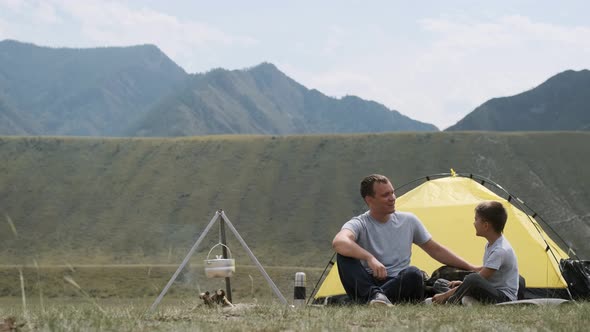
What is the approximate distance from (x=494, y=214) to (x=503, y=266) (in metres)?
0.60

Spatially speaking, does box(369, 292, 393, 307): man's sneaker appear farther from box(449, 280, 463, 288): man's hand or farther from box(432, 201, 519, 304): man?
box(449, 280, 463, 288): man's hand

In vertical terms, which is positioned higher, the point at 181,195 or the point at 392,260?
the point at 181,195

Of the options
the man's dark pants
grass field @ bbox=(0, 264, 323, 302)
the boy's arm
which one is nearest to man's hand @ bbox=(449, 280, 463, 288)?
the boy's arm

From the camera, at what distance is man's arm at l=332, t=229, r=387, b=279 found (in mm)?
8289

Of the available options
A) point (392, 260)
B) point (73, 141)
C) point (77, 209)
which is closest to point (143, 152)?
point (73, 141)

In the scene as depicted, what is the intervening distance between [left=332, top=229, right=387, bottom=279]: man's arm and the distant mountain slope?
148911 mm

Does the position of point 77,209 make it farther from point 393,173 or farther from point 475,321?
point 475,321

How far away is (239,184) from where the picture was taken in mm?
93812

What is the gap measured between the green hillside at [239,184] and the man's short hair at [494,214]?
6236 centimetres

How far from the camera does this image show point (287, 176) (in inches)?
3770

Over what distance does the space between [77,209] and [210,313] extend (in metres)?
84.9

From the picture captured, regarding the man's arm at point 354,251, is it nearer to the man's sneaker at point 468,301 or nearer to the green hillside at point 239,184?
the man's sneaker at point 468,301

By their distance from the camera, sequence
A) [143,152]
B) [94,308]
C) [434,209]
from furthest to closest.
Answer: [143,152] → [434,209] → [94,308]

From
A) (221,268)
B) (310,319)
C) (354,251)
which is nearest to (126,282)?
(221,268)
